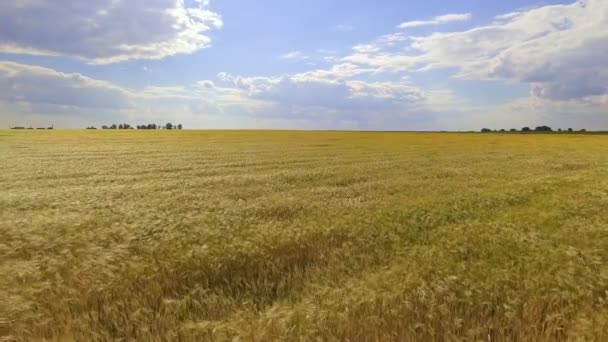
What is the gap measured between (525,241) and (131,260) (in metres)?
7.21

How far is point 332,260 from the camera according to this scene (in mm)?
6805

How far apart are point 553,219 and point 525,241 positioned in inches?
111

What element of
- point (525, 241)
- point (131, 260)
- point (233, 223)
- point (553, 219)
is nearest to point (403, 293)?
point (525, 241)

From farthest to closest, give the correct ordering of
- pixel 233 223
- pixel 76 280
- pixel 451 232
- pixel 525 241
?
1. pixel 233 223
2. pixel 451 232
3. pixel 525 241
4. pixel 76 280

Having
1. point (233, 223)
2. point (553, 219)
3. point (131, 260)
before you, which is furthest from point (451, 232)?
point (131, 260)

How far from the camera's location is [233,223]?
920cm

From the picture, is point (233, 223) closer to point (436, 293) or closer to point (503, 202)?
point (436, 293)

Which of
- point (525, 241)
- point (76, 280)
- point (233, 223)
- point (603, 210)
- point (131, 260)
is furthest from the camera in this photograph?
point (603, 210)

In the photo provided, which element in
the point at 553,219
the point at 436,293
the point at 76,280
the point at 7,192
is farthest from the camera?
the point at 7,192

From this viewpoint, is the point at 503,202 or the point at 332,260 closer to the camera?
the point at 332,260

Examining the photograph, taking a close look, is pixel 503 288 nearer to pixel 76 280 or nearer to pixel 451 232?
pixel 451 232

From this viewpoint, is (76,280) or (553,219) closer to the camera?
(76,280)

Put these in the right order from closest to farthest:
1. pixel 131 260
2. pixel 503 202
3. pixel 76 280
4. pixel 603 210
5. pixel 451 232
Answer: pixel 76 280 < pixel 131 260 < pixel 451 232 < pixel 603 210 < pixel 503 202

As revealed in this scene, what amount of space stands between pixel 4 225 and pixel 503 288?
10464 mm
